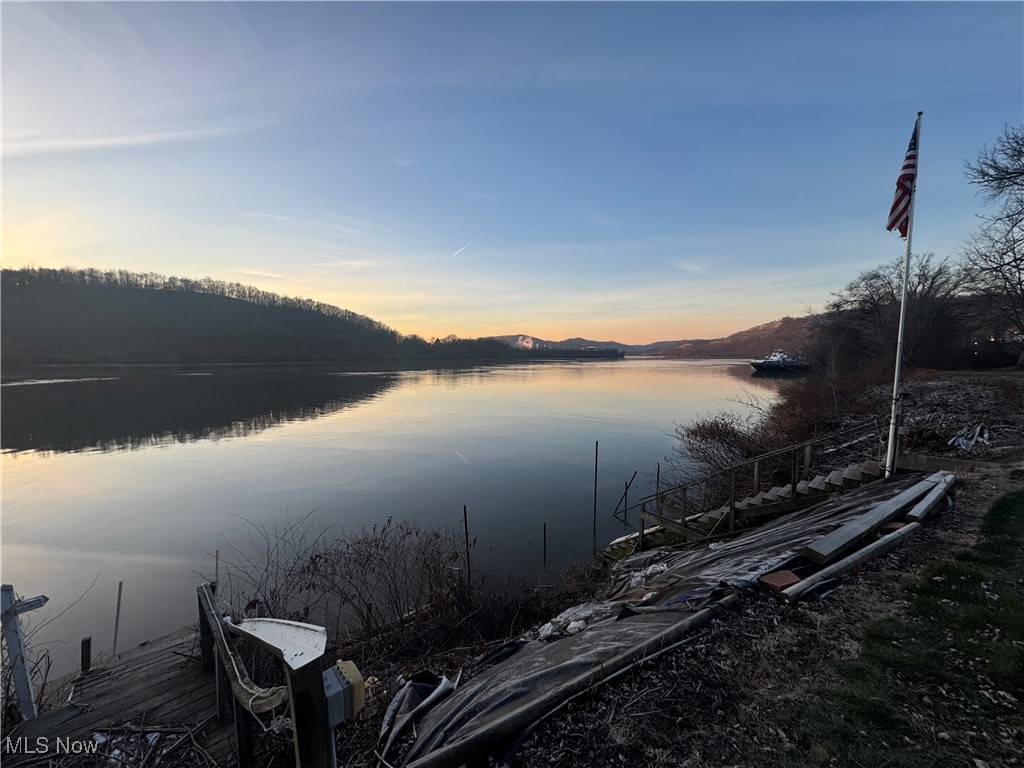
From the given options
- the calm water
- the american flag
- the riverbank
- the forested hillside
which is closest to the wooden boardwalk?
the riverbank

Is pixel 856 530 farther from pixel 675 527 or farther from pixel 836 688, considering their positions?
pixel 675 527

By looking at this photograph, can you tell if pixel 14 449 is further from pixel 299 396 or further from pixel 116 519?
pixel 299 396

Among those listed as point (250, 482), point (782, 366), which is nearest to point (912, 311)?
point (782, 366)

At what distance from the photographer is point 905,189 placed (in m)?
8.69

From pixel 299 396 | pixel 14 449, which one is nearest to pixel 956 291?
pixel 299 396

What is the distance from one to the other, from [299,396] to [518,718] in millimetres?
52341

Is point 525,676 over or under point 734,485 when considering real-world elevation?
over

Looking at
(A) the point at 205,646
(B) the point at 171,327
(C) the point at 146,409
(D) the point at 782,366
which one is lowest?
(C) the point at 146,409

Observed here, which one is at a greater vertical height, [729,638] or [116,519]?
[729,638]

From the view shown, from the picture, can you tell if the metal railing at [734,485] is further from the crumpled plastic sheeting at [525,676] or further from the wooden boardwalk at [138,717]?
the wooden boardwalk at [138,717]

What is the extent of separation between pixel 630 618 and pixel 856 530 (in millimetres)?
3789

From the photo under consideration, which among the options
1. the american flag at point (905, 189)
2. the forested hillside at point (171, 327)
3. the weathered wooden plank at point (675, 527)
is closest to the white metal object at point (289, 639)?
the weathered wooden plank at point (675, 527)

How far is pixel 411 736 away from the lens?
366 centimetres

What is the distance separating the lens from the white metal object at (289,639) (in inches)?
92.2
